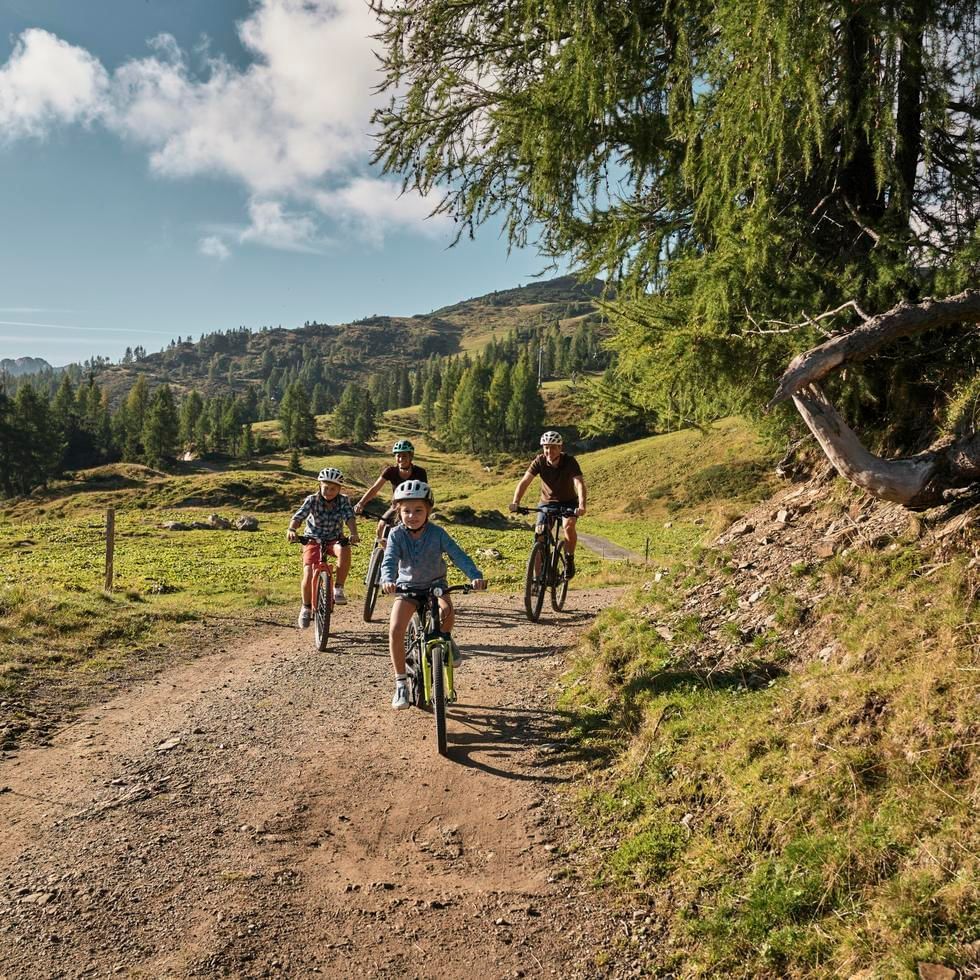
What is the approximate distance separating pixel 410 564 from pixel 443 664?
1.22 m

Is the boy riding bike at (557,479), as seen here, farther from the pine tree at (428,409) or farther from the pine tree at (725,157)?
the pine tree at (428,409)

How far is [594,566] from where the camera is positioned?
25.5 metres

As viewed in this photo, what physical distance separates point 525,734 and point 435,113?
9.09 metres

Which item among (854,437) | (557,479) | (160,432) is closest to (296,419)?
(160,432)

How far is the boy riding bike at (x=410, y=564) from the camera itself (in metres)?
7.56

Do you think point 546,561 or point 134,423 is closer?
point 546,561

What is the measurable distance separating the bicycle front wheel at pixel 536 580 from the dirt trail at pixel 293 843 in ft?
11.5

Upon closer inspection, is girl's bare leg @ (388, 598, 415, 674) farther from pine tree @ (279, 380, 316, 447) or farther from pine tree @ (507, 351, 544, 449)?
Result: pine tree @ (279, 380, 316, 447)

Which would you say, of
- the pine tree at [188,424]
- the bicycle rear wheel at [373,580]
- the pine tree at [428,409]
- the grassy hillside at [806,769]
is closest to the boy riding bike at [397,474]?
the bicycle rear wheel at [373,580]

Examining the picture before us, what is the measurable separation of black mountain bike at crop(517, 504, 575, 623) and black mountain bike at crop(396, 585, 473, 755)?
4549 millimetres

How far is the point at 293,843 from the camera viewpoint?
5391 millimetres

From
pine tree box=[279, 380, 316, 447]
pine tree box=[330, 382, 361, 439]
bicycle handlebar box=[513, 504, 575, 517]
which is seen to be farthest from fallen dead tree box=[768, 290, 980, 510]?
pine tree box=[330, 382, 361, 439]

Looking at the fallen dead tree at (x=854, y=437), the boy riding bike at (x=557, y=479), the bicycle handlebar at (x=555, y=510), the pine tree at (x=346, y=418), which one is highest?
the pine tree at (x=346, y=418)

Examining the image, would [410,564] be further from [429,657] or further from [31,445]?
[31,445]
